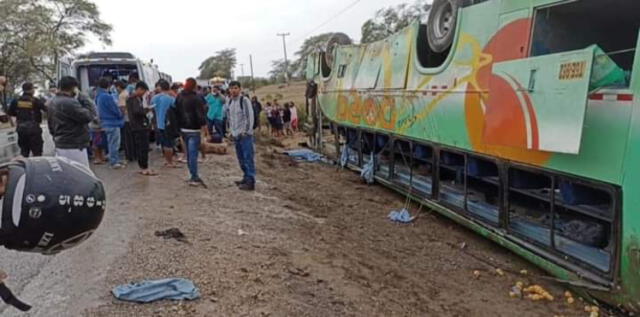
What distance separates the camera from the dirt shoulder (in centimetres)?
382

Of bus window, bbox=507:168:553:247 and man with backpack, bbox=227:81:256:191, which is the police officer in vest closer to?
man with backpack, bbox=227:81:256:191

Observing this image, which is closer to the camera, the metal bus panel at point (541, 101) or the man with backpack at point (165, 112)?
the metal bus panel at point (541, 101)

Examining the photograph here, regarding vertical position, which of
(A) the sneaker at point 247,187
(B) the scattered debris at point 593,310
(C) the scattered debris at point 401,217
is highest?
(A) the sneaker at point 247,187

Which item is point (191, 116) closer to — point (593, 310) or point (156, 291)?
point (156, 291)

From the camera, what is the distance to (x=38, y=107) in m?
8.19

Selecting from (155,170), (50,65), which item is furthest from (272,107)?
(50,65)

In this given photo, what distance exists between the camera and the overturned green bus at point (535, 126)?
12.4 feet

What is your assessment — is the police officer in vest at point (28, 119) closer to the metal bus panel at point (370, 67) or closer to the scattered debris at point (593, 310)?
the metal bus panel at point (370, 67)

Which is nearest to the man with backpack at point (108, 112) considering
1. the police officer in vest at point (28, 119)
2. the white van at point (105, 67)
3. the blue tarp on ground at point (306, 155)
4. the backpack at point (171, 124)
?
the backpack at point (171, 124)

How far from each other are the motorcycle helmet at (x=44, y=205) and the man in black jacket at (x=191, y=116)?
576 centimetres

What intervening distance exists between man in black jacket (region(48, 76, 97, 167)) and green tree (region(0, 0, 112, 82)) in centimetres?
3143

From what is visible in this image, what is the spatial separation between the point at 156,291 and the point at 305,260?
60.8 inches

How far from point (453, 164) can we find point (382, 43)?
2.85 meters

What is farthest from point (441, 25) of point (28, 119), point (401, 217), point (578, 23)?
point (28, 119)
